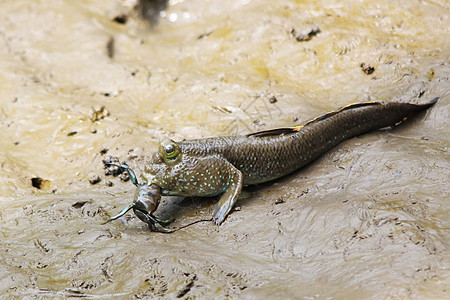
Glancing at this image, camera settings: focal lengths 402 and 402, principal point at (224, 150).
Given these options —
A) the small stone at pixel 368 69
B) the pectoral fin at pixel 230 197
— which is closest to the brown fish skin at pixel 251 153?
the pectoral fin at pixel 230 197

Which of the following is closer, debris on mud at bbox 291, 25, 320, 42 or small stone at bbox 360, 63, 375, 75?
small stone at bbox 360, 63, 375, 75

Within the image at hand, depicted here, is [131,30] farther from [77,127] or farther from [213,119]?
[213,119]

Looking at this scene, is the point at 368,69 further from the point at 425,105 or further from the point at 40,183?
the point at 40,183

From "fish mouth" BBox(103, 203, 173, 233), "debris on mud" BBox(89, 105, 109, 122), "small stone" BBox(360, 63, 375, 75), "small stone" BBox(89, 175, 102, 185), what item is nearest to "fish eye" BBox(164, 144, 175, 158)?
"fish mouth" BBox(103, 203, 173, 233)

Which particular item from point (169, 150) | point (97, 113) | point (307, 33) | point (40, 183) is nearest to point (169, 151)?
point (169, 150)

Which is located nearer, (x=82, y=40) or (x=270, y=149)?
(x=270, y=149)

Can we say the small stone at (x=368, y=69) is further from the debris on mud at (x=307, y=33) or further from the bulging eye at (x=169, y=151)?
the bulging eye at (x=169, y=151)

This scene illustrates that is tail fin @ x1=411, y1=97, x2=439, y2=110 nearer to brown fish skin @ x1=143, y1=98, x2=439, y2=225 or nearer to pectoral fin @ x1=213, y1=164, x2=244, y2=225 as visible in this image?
brown fish skin @ x1=143, y1=98, x2=439, y2=225

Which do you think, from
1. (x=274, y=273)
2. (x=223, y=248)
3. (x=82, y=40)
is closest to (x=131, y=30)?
(x=82, y=40)
